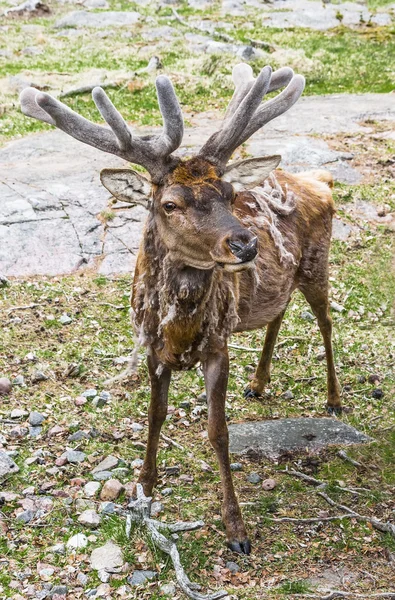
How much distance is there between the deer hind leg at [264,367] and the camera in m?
8.09

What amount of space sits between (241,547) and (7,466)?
6.54 ft

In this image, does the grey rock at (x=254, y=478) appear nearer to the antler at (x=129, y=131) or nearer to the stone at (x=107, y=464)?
the stone at (x=107, y=464)

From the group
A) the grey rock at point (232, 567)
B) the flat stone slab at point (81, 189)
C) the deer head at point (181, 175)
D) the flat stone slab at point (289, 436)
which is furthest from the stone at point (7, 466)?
the flat stone slab at point (81, 189)

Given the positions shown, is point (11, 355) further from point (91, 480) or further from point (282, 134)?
point (282, 134)

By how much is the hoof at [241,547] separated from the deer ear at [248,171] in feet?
8.15

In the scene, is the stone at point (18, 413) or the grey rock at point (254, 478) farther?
the stone at point (18, 413)

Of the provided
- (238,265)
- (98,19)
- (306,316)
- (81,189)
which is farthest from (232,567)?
(98,19)

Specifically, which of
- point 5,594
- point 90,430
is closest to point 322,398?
point 90,430

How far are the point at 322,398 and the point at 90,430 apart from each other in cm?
238

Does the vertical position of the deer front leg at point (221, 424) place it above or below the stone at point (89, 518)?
above

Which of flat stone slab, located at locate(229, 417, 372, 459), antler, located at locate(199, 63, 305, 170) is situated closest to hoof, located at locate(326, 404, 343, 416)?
flat stone slab, located at locate(229, 417, 372, 459)

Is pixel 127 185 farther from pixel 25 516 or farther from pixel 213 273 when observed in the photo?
pixel 25 516

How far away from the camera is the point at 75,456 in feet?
22.2

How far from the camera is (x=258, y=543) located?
5910mm
